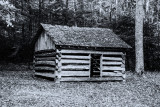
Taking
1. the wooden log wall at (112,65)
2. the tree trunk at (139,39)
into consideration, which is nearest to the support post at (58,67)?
the wooden log wall at (112,65)

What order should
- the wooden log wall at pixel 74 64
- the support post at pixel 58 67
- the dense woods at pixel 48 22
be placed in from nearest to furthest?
the support post at pixel 58 67 < the wooden log wall at pixel 74 64 < the dense woods at pixel 48 22

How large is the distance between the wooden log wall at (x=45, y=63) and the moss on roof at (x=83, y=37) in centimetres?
129

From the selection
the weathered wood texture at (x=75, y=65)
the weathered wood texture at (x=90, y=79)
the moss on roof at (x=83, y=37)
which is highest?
the moss on roof at (x=83, y=37)

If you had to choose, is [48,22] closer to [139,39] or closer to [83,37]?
[83,37]

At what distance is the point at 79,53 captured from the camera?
1783cm

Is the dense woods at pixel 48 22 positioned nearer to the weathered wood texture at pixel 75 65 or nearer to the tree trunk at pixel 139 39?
the tree trunk at pixel 139 39

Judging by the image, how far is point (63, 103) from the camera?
9.98 metres

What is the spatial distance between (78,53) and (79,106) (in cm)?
858

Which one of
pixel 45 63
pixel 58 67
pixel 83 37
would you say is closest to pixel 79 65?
pixel 58 67

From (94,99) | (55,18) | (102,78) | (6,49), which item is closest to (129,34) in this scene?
(55,18)

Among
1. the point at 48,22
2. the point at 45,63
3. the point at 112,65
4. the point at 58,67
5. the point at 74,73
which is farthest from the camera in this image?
the point at 48,22

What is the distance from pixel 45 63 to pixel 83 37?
12.6 ft

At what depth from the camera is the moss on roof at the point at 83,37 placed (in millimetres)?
17408

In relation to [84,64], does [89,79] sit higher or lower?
lower
